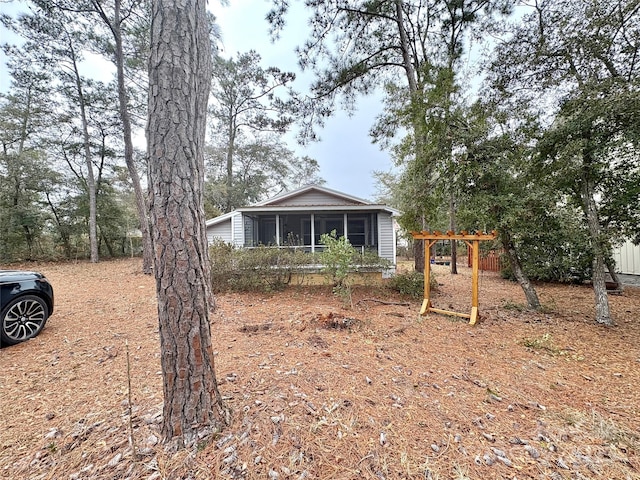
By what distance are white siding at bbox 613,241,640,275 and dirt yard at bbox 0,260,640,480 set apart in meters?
5.00

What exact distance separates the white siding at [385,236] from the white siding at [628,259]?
6.60m

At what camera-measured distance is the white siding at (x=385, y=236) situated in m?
10.6

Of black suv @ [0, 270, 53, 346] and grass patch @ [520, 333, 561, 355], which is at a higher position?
black suv @ [0, 270, 53, 346]

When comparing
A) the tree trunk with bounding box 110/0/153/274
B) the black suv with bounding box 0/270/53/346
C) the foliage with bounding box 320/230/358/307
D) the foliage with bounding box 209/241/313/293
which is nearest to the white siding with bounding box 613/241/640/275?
the foliage with bounding box 320/230/358/307

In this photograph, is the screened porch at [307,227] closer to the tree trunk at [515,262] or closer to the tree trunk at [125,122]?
the tree trunk at [125,122]

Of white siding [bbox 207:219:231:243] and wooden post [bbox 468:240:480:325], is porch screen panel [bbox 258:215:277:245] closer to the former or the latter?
white siding [bbox 207:219:231:243]

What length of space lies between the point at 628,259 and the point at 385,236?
7441 mm

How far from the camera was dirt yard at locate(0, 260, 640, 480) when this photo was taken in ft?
5.45

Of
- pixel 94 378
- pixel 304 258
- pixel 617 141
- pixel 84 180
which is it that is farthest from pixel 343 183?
pixel 94 378

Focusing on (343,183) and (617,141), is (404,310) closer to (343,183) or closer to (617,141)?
(617,141)

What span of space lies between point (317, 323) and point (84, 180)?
19849mm

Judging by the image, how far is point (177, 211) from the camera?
5.44ft

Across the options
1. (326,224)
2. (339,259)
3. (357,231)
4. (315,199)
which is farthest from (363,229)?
(339,259)

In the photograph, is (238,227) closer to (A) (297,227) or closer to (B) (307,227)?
(A) (297,227)
